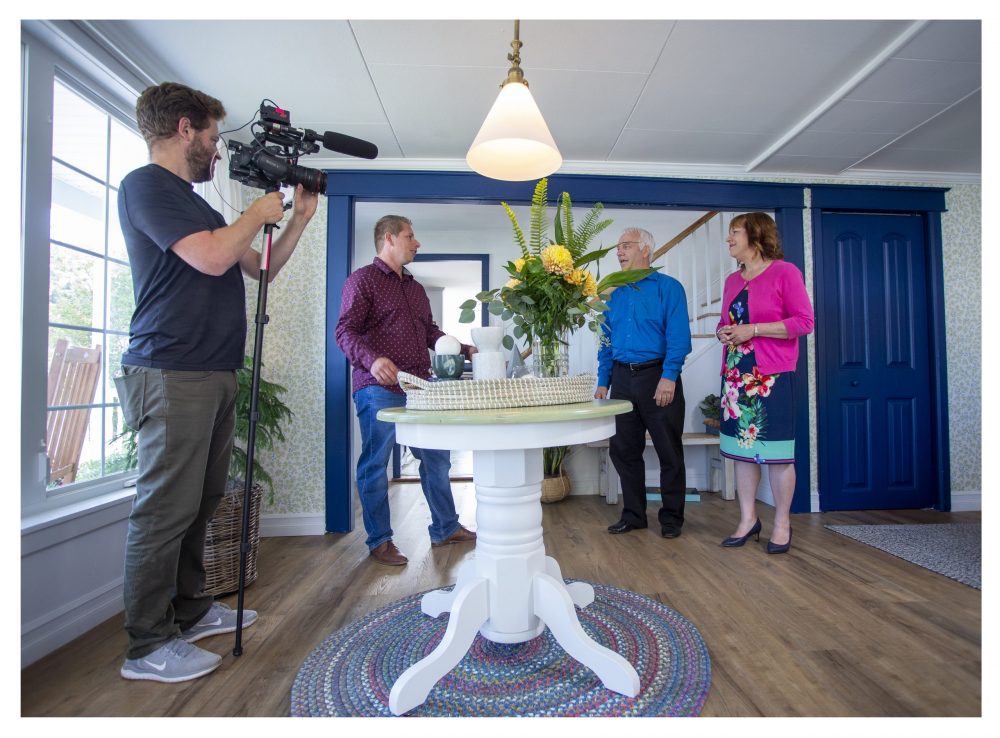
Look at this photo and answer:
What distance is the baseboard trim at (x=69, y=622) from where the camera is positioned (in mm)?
1280

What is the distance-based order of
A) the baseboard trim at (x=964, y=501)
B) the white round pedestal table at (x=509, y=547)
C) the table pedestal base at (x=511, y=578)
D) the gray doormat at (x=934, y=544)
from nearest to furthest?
the white round pedestal table at (x=509, y=547) < the table pedestal base at (x=511, y=578) < the gray doormat at (x=934, y=544) < the baseboard trim at (x=964, y=501)

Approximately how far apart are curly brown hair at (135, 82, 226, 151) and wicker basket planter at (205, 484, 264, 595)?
1.17 metres

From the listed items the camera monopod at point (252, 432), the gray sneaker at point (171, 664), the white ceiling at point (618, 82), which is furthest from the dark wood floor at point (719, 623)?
the white ceiling at point (618, 82)

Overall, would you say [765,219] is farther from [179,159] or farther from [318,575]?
[318,575]

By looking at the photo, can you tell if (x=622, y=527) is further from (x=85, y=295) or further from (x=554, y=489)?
(x=85, y=295)

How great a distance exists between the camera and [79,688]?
45.4 inches

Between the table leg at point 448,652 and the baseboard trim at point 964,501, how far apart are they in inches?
125

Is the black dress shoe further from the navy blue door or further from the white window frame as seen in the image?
the white window frame

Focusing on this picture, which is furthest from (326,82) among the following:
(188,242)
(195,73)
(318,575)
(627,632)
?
(627,632)

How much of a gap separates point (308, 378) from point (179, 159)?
1.41m

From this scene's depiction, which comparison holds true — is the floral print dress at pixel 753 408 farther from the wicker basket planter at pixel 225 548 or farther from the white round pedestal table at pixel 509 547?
the wicker basket planter at pixel 225 548

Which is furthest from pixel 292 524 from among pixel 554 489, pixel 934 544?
pixel 934 544
